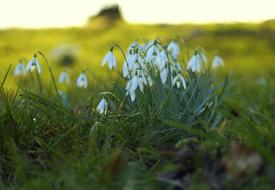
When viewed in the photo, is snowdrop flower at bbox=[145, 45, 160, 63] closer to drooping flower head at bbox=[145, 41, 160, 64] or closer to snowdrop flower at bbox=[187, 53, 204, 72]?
drooping flower head at bbox=[145, 41, 160, 64]

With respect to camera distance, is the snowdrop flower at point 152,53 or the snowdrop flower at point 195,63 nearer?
the snowdrop flower at point 152,53

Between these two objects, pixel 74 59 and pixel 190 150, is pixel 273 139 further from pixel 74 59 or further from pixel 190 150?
pixel 74 59

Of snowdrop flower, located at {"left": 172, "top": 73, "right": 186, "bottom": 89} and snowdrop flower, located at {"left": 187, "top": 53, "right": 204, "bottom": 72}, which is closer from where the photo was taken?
snowdrop flower, located at {"left": 172, "top": 73, "right": 186, "bottom": 89}

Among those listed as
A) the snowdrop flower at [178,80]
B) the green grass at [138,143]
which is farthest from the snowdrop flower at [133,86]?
the snowdrop flower at [178,80]

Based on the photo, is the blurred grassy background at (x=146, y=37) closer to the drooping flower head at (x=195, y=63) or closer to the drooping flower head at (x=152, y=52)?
the drooping flower head at (x=195, y=63)

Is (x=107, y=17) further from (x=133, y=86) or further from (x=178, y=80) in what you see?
(x=133, y=86)

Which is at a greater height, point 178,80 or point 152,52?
point 152,52

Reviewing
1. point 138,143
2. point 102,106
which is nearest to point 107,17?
point 102,106

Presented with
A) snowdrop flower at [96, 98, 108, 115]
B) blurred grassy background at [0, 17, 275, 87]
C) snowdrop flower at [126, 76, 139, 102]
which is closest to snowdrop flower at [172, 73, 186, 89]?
snowdrop flower at [126, 76, 139, 102]

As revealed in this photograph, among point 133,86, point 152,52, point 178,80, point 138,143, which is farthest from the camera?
point 178,80
